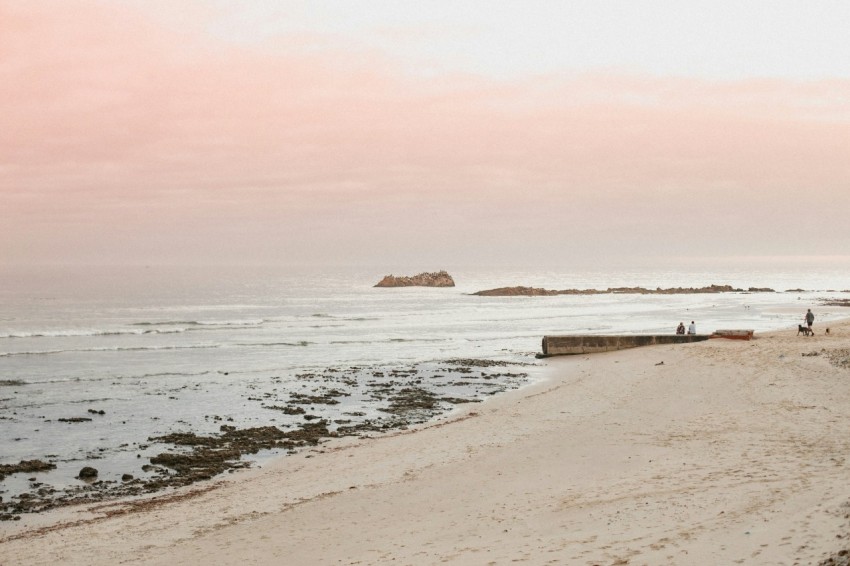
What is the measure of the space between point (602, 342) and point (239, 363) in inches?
756

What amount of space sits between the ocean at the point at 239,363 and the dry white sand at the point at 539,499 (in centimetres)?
358

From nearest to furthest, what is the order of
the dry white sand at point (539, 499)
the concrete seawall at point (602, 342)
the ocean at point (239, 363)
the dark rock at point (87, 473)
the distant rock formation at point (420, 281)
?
the dry white sand at point (539, 499)
the dark rock at point (87, 473)
the ocean at point (239, 363)
the concrete seawall at point (602, 342)
the distant rock formation at point (420, 281)

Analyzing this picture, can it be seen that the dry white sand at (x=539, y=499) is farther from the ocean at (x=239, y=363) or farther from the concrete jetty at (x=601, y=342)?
the concrete jetty at (x=601, y=342)

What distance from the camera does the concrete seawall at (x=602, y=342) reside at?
3519cm

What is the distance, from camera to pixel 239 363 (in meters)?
35.2

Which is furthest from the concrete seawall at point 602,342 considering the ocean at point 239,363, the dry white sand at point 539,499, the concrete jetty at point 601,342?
the dry white sand at point 539,499

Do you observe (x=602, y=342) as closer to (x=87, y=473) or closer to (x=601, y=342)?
(x=601, y=342)

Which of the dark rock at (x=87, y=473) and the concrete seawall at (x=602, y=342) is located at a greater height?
the concrete seawall at (x=602, y=342)

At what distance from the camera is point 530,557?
7.94 meters

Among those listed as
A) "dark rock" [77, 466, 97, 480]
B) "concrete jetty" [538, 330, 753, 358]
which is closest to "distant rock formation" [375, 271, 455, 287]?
"concrete jetty" [538, 330, 753, 358]

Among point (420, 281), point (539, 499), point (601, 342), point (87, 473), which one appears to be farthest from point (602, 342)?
point (420, 281)

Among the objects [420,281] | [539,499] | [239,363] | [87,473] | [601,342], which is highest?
[420,281]

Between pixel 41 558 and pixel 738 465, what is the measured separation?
11.2 m

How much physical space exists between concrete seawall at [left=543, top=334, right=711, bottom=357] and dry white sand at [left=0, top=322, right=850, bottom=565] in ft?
50.2
